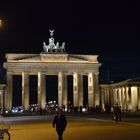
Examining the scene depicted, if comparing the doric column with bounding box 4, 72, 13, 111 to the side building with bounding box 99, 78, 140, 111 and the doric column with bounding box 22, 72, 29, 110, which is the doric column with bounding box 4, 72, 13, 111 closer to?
the doric column with bounding box 22, 72, 29, 110

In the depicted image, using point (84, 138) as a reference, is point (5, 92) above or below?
above

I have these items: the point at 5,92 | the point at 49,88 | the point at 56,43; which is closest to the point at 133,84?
the point at 56,43

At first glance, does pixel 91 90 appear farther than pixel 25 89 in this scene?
Yes

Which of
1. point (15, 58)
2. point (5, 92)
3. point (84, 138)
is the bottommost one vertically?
point (84, 138)

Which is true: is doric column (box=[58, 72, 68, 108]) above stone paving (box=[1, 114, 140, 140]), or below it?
above

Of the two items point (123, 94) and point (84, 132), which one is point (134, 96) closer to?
point (123, 94)

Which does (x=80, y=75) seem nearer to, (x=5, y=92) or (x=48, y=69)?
(x=48, y=69)

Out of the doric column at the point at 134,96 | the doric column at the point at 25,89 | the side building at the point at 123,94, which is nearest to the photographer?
the doric column at the point at 134,96

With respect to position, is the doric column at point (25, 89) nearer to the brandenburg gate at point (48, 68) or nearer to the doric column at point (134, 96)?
the brandenburg gate at point (48, 68)

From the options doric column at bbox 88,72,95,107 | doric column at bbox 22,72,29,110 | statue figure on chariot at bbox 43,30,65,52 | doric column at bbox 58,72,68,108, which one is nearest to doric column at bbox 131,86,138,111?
doric column at bbox 88,72,95,107

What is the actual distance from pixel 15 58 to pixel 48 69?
832 cm

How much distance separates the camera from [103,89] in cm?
12938

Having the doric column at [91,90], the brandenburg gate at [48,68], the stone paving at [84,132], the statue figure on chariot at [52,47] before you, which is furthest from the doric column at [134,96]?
the stone paving at [84,132]

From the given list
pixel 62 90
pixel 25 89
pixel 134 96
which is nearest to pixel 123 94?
pixel 134 96
